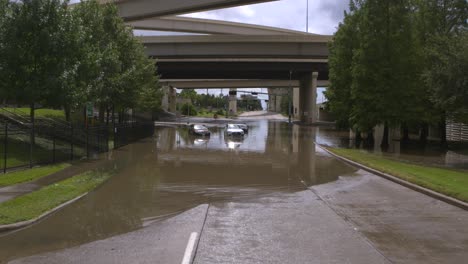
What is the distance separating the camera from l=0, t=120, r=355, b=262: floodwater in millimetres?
9406

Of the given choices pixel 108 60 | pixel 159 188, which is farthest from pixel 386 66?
pixel 159 188

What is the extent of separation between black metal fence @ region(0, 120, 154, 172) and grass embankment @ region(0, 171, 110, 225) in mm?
2970

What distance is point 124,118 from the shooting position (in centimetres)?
4888

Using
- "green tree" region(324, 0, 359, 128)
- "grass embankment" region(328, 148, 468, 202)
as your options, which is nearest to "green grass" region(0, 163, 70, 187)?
"grass embankment" region(328, 148, 468, 202)

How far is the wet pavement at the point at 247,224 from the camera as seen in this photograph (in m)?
8.04

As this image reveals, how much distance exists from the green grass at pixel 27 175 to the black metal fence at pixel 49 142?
0.53 m

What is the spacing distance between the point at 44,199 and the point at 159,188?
3945 mm

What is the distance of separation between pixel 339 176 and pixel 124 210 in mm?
9835

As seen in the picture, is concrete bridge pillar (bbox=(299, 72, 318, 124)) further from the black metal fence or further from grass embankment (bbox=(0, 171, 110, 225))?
grass embankment (bbox=(0, 171, 110, 225))

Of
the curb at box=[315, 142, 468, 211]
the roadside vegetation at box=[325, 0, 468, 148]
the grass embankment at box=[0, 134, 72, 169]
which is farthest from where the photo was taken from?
the roadside vegetation at box=[325, 0, 468, 148]

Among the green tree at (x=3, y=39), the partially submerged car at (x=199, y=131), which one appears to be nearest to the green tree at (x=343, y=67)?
the partially submerged car at (x=199, y=131)

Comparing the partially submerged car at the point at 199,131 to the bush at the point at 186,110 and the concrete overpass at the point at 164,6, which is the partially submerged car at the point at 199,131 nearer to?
the concrete overpass at the point at 164,6

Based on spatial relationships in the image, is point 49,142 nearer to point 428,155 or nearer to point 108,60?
point 108,60

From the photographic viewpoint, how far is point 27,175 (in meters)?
17.0
